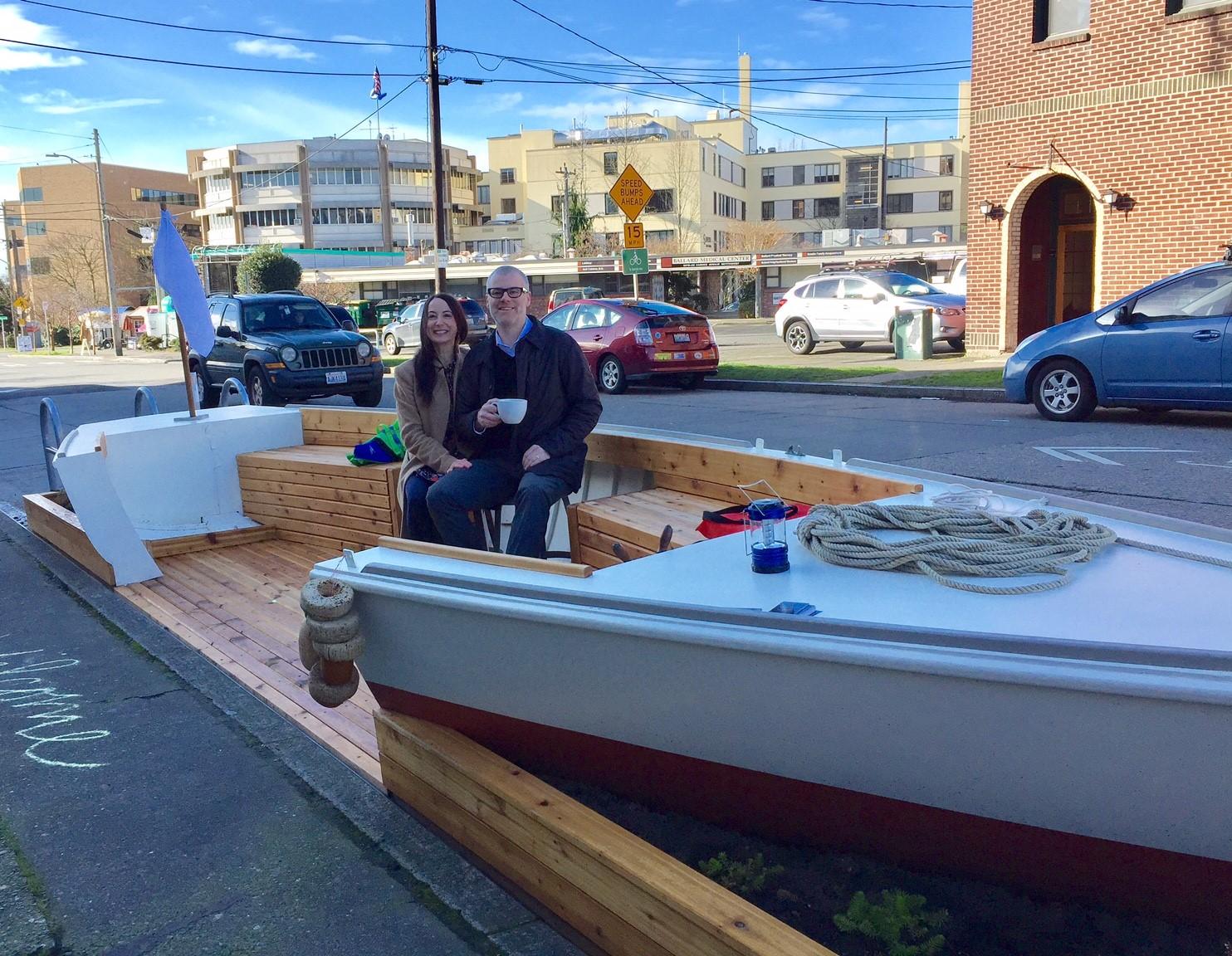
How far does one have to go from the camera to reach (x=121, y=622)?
560 centimetres

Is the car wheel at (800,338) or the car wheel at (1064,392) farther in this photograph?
the car wheel at (800,338)

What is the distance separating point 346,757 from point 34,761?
1.15 m

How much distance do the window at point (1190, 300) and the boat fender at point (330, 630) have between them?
9.43m

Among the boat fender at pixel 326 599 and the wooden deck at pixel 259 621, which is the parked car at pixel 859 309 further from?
the boat fender at pixel 326 599

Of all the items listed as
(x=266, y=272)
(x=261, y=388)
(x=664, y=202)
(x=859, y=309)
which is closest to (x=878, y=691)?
(x=261, y=388)

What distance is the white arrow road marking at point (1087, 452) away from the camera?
866 centimetres

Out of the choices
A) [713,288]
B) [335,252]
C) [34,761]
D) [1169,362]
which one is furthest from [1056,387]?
[335,252]

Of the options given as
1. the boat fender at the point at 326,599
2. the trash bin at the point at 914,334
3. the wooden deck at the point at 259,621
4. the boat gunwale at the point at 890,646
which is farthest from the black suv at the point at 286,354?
the boat gunwale at the point at 890,646

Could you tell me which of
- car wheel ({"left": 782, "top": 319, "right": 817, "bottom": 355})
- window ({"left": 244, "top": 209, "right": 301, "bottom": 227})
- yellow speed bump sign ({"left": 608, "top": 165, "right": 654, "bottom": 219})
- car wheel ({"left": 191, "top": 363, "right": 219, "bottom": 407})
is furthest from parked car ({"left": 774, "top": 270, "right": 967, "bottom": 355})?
window ({"left": 244, "top": 209, "right": 301, "bottom": 227})

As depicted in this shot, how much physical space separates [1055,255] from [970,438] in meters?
9.33

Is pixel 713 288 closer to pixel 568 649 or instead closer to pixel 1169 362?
pixel 1169 362

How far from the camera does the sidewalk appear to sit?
2867 mm

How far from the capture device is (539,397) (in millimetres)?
4777

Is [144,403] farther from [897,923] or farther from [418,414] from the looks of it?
[897,923]
